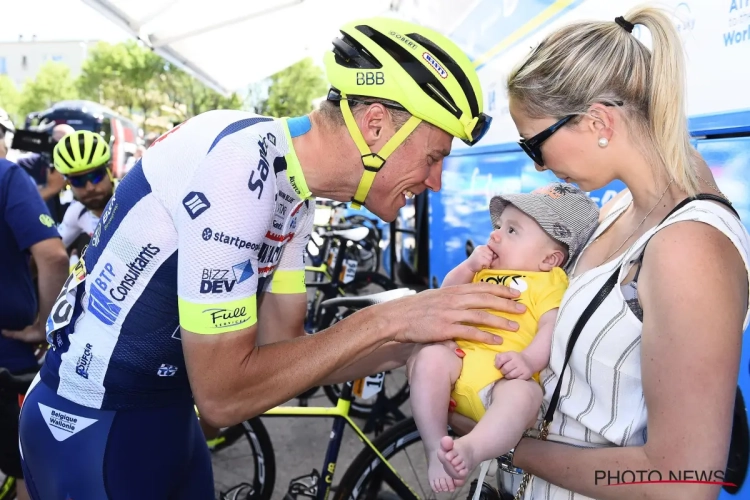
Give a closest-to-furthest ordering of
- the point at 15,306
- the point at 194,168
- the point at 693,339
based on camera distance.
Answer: the point at 693,339 < the point at 194,168 < the point at 15,306

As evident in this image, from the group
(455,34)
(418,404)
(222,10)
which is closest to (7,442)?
(418,404)

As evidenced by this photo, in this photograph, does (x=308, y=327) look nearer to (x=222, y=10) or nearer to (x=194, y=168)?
(x=194, y=168)

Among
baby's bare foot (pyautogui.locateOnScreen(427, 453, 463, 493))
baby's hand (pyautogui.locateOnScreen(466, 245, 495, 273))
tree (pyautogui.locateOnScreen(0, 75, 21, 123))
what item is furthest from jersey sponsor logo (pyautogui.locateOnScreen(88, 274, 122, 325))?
tree (pyautogui.locateOnScreen(0, 75, 21, 123))

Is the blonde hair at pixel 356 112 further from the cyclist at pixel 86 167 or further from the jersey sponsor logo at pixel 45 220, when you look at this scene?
the cyclist at pixel 86 167

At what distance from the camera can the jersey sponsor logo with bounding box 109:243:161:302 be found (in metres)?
1.55

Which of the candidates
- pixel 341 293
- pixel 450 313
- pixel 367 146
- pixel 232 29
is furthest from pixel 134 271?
pixel 232 29

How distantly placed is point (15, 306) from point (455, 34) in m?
4.69

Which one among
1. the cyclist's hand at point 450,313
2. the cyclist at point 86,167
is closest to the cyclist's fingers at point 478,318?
the cyclist's hand at point 450,313

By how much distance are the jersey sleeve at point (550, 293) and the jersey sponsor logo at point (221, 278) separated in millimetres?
925

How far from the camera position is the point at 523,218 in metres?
2.01

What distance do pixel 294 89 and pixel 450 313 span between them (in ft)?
166

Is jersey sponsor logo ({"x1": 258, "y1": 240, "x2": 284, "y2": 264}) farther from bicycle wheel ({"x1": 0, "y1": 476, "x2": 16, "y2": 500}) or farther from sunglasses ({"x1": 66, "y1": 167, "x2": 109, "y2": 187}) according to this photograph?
sunglasses ({"x1": 66, "y1": 167, "x2": 109, "y2": 187})

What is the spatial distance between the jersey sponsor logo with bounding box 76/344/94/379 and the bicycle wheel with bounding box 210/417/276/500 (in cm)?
177

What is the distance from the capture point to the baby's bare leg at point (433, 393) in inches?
67.2
